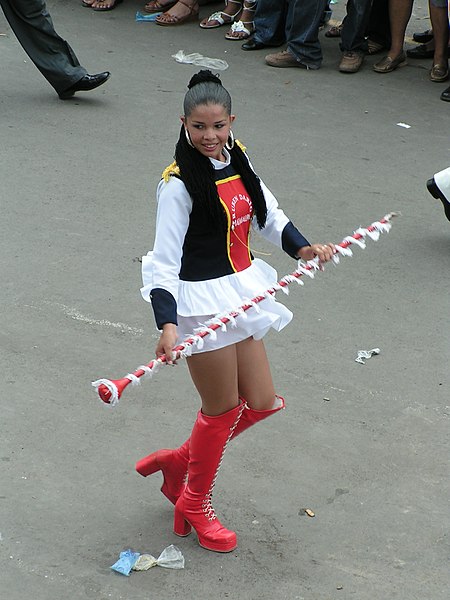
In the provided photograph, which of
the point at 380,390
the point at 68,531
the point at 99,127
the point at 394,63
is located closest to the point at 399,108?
the point at 394,63

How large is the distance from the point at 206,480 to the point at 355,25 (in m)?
5.92

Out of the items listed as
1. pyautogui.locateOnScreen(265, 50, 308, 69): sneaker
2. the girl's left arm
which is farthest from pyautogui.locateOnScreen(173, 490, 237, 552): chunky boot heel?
pyautogui.locateOnScreen(265, 50, 308, 69): sneaker

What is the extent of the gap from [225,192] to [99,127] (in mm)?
4397

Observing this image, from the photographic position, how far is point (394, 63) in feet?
29.1

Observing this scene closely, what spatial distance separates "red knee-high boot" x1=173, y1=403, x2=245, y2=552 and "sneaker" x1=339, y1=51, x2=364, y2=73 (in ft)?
19.1

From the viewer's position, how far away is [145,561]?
358 cm

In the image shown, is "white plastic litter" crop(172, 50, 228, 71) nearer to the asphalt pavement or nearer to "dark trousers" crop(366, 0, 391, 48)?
the asphalt pavement

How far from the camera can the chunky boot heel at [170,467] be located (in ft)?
12.4

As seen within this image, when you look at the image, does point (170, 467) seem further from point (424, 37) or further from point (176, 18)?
point (176, 18)

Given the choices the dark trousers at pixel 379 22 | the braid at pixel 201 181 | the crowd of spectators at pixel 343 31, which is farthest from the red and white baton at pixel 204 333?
the dark trousers at pixel 379 22

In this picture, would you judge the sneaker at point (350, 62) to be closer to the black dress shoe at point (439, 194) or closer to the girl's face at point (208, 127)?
the black dress shoe at point (439, 194)

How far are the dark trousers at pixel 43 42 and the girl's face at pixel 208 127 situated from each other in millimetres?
4555

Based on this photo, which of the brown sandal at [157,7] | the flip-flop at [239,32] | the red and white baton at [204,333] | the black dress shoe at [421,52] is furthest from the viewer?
the brown sandal at [157,7]

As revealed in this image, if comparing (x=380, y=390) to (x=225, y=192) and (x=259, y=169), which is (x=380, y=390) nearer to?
(x=225, y=192)
